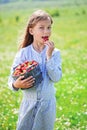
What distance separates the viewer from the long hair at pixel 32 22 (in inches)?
270

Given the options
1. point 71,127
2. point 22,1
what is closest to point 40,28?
point 71,127

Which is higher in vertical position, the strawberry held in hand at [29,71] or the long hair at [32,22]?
the long hair at [32,22]

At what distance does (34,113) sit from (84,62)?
13.5 m

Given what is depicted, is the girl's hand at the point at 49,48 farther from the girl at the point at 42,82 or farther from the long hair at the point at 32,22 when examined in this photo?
the long hair at the point at 32,22

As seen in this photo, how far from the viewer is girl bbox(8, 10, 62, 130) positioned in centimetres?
675

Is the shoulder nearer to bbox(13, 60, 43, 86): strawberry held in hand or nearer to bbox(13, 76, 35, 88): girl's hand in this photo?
bbox(13, 60, 43, 86): strawberry held in hand

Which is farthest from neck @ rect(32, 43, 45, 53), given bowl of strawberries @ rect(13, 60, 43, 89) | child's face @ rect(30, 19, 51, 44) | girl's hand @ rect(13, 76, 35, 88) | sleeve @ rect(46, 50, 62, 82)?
girl's hand @ rect(13, 76, 35, 88)

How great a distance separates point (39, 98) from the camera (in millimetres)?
6871

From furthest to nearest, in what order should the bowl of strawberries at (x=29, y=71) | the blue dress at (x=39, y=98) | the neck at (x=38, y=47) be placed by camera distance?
the neck at (x=38, y=47), the blue dress at (x=39, y=98), the bowl of strawberries at (x=29, y=71)

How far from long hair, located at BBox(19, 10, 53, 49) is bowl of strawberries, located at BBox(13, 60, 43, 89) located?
0.62 metres

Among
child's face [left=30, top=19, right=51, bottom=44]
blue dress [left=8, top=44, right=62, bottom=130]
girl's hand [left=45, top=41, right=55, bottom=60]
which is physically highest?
child's face [left=30, top=19, right=51, bottom=44]

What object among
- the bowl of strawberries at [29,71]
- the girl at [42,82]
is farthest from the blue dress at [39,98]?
the bowl of strawberries at [29,71]

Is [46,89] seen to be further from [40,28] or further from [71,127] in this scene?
[71,127]

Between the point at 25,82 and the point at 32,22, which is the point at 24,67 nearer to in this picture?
the point at 25,82
